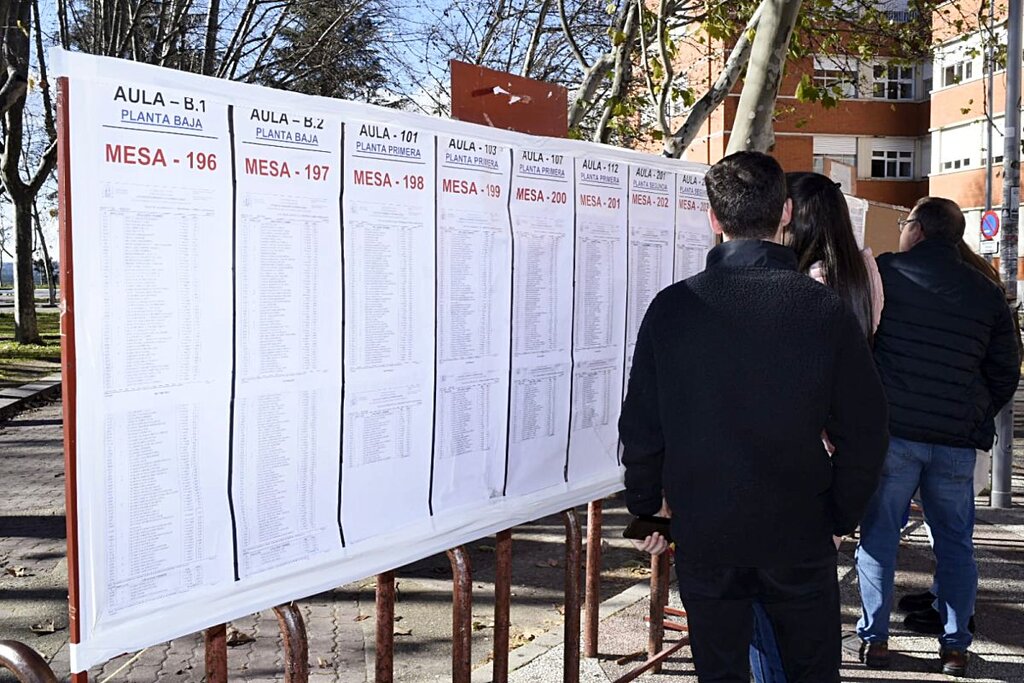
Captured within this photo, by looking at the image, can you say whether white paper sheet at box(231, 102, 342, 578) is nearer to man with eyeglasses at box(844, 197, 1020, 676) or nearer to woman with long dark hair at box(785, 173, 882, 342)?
woman with long dark hair at box(785, 173, 882, 342)

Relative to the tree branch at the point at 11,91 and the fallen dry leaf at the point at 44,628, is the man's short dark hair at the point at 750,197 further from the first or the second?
the tree branch at the point at 11,91

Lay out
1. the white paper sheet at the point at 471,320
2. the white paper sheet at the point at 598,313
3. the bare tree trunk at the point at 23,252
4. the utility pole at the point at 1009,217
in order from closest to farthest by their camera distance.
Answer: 1. the white paper sheet at the point at 471,320
2. the white paper sheet at the point at 598,313
3. the utility pole at the point at 1009,217
4. the bare tree trunk at the point at 23,252

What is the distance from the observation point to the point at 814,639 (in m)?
2.82

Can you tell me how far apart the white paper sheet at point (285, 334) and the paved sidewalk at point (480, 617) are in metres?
2.07

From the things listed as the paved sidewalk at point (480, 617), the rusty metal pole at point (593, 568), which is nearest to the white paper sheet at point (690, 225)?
the rusty metal pole at point (593, 568)

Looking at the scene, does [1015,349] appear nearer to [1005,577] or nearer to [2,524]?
[1005,577]

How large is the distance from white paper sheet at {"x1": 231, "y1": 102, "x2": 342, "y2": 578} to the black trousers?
104 cm

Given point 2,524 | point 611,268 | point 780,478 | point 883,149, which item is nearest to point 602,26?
point 2,524

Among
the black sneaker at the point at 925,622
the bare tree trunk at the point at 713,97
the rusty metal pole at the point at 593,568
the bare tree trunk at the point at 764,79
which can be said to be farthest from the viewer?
the bare tree trunk at the point at 713,97

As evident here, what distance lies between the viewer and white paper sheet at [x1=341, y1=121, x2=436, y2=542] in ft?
9.04

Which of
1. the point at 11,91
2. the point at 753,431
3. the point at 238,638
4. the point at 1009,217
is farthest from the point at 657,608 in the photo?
the point at 11,91

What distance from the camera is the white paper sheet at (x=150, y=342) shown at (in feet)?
7.09

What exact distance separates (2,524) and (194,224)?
654 cm

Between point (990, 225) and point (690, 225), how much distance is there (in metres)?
19.2
